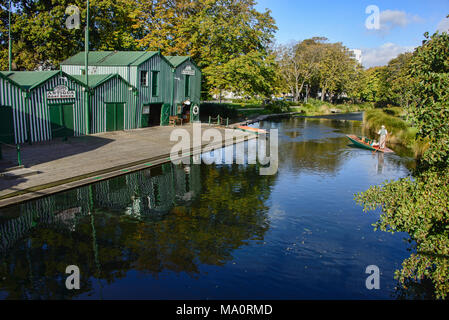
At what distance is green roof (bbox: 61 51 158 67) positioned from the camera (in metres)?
32.1

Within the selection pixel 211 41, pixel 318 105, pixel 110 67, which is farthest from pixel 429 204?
pixel 318 105

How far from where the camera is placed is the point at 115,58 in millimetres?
33531

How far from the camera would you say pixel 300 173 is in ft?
72.4

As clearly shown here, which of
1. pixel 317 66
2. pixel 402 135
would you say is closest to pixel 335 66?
pixel 317 66

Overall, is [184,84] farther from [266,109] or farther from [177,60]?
[266,109]

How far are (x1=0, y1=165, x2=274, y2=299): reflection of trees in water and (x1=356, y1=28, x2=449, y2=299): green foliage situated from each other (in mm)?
5159

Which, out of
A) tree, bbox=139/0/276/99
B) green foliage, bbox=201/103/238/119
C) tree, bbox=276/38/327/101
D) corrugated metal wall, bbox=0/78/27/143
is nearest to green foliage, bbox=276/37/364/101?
tree, bbox=276/38/327/101

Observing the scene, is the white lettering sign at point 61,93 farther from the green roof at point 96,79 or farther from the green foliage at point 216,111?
the green foliage at point 216,111

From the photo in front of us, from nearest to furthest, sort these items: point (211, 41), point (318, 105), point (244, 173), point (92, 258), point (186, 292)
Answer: point (186, 292)
point (92, 258)
point (244, 173)
point (211, 41)
point (318, 105)

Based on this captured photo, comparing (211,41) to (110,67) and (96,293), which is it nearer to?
(110,67)

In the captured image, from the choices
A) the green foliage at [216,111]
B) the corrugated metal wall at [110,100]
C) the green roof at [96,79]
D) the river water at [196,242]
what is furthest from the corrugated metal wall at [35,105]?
the green foliage at [216,111]

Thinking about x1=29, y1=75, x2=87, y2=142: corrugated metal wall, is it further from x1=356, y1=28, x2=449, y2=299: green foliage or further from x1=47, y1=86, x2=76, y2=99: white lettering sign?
x1=356, y1=28, x2=449, y2=299: green foliage

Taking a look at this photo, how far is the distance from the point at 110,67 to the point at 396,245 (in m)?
27.7

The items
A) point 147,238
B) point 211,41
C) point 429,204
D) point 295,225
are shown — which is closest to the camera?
point 429,204
